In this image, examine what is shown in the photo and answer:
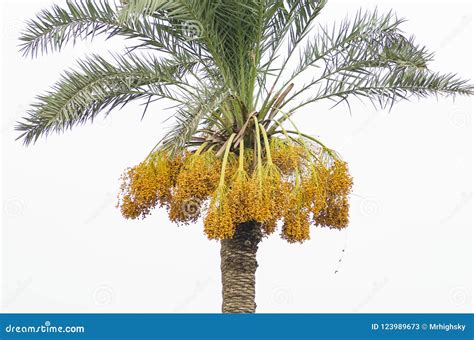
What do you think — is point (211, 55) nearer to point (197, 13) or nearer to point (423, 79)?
point (197, 13)

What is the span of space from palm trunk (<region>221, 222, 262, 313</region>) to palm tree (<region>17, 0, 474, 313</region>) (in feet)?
0.05

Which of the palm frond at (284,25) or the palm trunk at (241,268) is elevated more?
the palm frond at (284,25)

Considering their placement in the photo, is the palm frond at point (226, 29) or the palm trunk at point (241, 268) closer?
the palm frond at point (226, 29)

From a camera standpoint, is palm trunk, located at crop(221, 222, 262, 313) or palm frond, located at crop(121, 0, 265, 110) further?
palm trunk, located at crop(221, 222, 262, 313)

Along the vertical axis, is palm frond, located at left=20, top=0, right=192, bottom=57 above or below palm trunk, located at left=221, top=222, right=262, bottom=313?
above

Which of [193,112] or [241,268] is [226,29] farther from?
[241,268]

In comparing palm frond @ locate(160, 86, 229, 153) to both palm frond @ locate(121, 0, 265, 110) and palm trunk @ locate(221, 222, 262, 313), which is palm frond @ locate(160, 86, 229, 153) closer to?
palm frond @ locate(121, 0, 265, 110)

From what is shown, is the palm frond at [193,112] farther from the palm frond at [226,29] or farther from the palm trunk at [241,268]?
the palm trunk at [241,268]

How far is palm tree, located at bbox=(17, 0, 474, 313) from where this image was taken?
11805 mm

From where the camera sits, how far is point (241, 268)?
12508 millimetres

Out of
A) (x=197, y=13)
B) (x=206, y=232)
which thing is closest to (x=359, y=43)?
(x=197, y=13)

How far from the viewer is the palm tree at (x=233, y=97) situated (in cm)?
1180

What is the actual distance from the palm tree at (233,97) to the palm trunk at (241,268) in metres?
0.02

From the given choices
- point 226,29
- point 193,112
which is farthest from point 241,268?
point 226,29
